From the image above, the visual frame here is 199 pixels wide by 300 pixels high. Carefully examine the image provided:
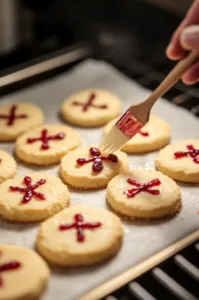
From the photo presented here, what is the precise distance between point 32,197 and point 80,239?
0.29 metres

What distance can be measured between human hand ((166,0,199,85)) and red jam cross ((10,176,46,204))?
0.62 meters

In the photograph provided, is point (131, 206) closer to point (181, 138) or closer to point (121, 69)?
point (181, 138)

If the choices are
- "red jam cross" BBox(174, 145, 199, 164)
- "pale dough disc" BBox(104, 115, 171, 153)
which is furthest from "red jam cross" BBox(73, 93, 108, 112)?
"red jam cross" BBox(174, 145, 199, 164)

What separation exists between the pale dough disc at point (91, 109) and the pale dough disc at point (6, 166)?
1.26 ft

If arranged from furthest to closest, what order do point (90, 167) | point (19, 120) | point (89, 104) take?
1. point (89, 104)
2. point (19, 120)
3. point (90, 167)

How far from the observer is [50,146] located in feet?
7.01

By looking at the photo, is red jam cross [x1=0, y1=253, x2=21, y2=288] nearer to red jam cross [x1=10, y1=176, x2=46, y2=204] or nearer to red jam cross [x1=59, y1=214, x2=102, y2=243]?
red jam cross [x1=59, y1=214, x2=102, y2=243]

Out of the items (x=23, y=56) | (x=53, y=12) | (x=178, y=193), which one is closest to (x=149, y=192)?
(x=178, y=193)

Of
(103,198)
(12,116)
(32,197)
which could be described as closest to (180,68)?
(103,198)

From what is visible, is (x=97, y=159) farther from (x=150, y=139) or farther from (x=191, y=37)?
(x=191, y=37)

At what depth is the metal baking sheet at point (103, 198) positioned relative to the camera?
5.07 ft

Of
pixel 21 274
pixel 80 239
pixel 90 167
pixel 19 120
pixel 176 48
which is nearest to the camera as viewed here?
pixel 21 274

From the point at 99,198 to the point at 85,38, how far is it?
120 centimetres

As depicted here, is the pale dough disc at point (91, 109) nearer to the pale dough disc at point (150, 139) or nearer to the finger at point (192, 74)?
the pale dough disc at point (150, 139)
